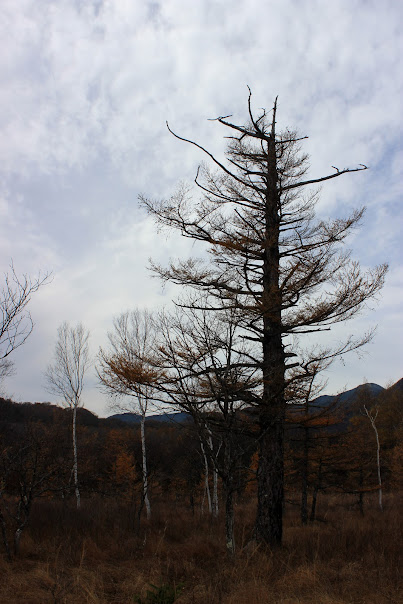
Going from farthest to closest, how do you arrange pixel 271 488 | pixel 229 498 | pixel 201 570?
pixel 271 488
pixel 201 570
pixel 229 498

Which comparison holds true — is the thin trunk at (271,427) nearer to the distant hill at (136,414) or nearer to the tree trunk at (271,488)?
the tree trunk at (271,488)

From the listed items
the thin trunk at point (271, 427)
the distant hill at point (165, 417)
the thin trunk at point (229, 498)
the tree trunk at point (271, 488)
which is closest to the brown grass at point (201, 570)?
the thin trunk at point (229, 498)

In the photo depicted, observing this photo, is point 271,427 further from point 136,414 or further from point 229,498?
point 136,414

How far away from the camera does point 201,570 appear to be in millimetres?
5637

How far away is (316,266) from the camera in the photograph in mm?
6883

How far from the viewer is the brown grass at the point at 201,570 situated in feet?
14.2

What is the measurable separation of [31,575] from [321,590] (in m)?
4.13

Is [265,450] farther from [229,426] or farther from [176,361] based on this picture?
[176,361]

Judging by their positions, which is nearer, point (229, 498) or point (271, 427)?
point (229, 498)

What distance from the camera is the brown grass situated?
14.2 ft

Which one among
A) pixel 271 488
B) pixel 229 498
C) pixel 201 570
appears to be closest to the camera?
pixel 229 498

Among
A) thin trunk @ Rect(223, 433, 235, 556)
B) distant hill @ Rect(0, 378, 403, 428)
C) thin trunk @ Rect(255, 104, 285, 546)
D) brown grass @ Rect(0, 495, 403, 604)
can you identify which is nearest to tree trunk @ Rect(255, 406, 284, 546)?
thin trunk @ Rect(255, 104, 285, 546)

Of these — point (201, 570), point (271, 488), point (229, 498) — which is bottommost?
point (201, 570)

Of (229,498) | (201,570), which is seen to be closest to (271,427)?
(229,498)
